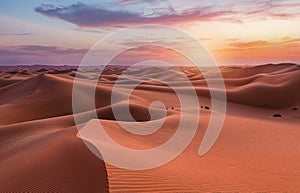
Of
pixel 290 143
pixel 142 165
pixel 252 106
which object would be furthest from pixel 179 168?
pixel 252 106

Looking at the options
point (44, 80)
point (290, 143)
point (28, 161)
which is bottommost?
point (290, 143)

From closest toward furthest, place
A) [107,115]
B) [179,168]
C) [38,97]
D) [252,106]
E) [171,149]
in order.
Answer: [179,168]
[171,149]
[107,115]
[38,97]
[252,106]

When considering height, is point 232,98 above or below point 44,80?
below

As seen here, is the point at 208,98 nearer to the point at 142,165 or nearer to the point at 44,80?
the point at 44,80

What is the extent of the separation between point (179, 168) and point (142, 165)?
0.90 metres

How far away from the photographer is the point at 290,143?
365 inches

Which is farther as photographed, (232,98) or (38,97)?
(232,98)

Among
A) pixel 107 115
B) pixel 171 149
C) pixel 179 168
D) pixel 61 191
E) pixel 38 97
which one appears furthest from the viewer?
pixel 38 97

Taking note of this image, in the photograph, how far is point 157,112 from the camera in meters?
13.9

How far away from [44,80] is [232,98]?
1361cm

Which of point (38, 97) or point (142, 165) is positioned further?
point (38, 97)

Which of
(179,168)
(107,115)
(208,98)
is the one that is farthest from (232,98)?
(179,168)

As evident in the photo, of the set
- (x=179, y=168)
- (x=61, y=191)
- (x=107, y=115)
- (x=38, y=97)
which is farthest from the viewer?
(x=38, y=97)

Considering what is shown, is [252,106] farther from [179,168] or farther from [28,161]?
[28,161]
